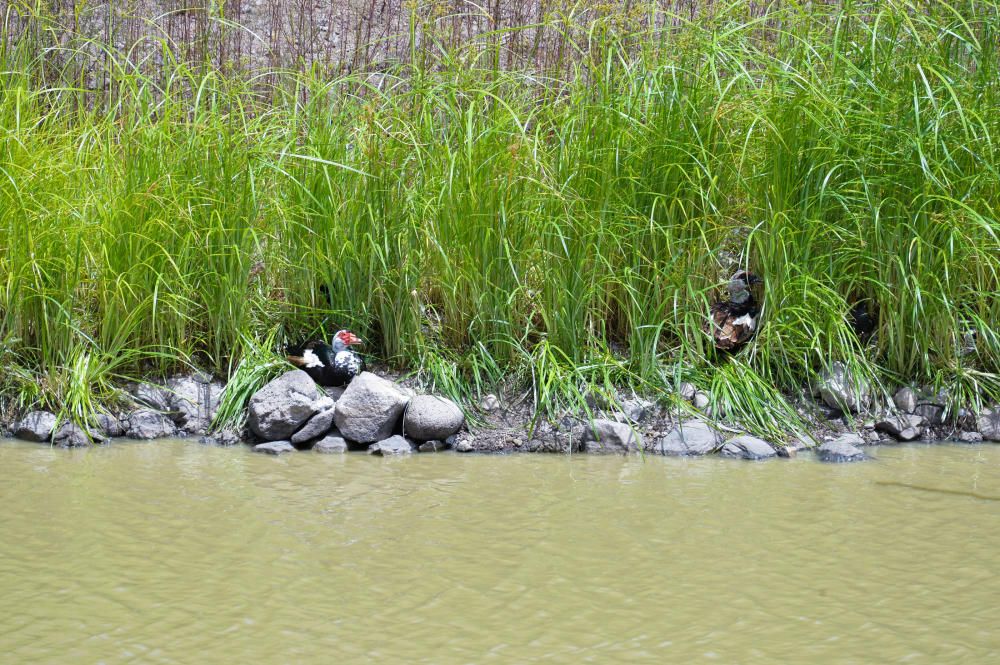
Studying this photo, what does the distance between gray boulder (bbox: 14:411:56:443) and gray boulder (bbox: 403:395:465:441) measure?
136 cm

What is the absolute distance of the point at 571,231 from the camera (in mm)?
4191

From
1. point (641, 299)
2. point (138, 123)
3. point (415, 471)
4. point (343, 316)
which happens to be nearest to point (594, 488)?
point (415, 471)

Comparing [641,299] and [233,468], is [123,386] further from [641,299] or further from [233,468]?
[641,299]

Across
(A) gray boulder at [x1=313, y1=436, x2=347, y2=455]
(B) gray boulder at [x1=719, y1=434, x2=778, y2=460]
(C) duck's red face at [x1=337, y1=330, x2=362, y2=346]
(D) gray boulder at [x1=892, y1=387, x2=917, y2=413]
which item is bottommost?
(A) gray boulder at [x1=313, y1=436, x2=347, y2=455]

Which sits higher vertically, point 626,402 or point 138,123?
point 138,123

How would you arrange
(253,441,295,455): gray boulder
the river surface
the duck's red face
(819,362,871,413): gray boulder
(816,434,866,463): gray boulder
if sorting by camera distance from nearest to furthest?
1. the river surface
2. (816,434,866,463): gray boulder
3. (253,441,295,455): gray boulder
4. (819,362,871,413): gray boulder
5. the duck's red face

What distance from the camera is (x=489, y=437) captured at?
3955 millimetres

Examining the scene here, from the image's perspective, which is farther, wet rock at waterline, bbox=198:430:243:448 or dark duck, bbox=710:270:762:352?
dark duck, bbox=710:270:762:352

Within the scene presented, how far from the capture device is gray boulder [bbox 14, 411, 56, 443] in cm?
392

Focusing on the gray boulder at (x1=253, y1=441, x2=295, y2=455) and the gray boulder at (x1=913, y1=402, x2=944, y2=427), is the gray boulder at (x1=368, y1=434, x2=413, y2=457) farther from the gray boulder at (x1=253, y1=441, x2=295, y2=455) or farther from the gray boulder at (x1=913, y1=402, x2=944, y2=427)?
the gray boulder at (x1=913, y1=402, x2=944, y2=427)

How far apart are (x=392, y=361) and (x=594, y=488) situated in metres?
1.37

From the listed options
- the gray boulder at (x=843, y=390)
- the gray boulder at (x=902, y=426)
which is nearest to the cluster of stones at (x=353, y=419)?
the gray boulder at (x=843, y=390)

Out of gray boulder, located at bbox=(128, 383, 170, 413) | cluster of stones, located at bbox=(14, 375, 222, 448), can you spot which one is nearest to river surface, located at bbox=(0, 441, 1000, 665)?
cluster of stones, located at bbox=(14, 375, 222, 448)

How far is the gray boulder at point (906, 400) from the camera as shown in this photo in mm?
4148
